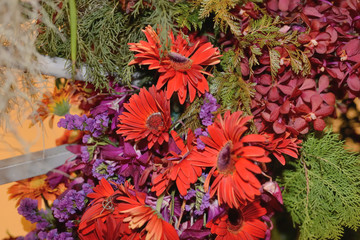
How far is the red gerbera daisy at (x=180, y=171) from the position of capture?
1.72ft

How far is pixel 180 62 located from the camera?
56 centimetres

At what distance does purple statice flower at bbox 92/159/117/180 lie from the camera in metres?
0.61

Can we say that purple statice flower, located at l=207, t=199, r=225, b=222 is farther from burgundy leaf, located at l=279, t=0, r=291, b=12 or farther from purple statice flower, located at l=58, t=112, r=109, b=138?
burgundy leaf, located at l=279, t=0, r=291, b=12

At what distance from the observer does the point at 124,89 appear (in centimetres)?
64

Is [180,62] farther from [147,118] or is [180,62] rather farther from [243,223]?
[243,223]

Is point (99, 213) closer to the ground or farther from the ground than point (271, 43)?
closer to the ground

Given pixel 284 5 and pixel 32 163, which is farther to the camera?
pixel 32 163

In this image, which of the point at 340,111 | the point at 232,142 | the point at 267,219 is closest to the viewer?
the point at 232,142

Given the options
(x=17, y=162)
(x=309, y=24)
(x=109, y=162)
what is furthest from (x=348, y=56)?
(x=17, y=162)

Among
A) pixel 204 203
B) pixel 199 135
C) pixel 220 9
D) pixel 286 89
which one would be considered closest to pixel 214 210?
pixel 204 203

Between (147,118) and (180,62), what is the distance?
12 cm

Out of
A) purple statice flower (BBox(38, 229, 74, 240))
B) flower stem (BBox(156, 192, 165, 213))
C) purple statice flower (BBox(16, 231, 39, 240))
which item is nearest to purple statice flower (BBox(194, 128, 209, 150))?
flower stem (BBox(156, 192, 165, 213))

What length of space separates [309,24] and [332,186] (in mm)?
315

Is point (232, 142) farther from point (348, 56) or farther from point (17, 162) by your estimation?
point (17, 162)
